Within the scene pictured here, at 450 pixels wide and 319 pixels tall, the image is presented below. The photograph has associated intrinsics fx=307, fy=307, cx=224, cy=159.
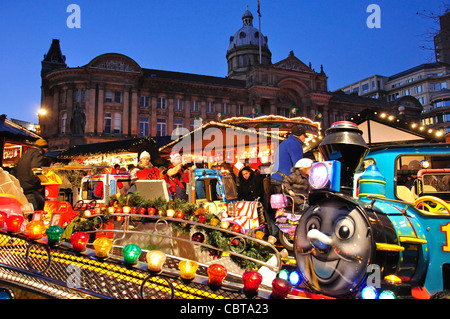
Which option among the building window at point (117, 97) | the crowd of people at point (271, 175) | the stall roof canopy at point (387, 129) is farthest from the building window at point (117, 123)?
the stall roof canopy at point (387, 129)

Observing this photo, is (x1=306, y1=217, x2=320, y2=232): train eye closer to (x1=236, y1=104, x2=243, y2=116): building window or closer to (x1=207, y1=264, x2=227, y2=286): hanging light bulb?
(x1=207, y1=264, x2=227, y2=286): hanging light bulb

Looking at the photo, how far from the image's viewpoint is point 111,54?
40.9 metres

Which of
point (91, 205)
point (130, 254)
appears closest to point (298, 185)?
point (130, 254)

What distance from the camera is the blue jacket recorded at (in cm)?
604

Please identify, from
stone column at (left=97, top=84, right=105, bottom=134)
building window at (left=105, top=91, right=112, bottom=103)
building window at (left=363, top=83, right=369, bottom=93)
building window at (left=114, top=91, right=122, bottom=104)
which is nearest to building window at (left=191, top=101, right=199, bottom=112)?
building window at (left=114, top=91, right=122, bottom=104)

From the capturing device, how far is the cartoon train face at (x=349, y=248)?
2.30 m

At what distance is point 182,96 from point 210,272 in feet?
150

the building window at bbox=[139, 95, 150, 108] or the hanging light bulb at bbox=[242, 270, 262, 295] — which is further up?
the building window at bbox=[139, 95, 150, 108]

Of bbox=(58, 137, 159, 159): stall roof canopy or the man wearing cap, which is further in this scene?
bbox=(58, 137, 159, 159): stall roof canopy

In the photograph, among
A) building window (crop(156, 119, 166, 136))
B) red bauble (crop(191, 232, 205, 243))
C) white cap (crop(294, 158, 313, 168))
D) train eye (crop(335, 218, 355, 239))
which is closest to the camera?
train eye (crop(335, 218, 355, 239))

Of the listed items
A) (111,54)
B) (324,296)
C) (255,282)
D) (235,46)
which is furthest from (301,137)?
(235,46)

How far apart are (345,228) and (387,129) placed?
347 inches

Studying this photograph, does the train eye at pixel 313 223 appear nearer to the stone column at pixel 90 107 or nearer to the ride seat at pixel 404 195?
the ride seat at pixel 404 195

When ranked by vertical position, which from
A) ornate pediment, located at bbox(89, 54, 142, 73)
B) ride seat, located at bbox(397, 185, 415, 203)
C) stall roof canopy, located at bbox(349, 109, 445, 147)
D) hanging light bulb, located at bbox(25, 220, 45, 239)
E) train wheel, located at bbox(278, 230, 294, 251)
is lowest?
train wheel, located at bbox(278, 230, 294, 251)
